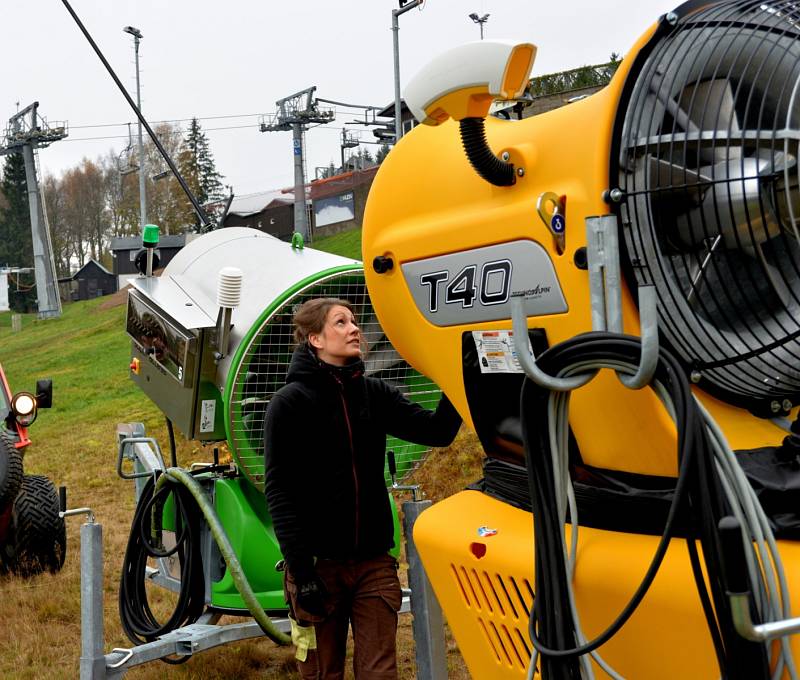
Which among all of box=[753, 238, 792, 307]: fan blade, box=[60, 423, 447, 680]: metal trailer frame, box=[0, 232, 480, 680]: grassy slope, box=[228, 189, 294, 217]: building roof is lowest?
box=[0, 232, 480, 680]: grassy slope

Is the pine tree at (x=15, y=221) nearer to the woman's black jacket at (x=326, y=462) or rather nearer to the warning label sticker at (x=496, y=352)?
the woman's black jacket at (x=326, y=462)

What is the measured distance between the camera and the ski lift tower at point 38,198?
112 ft

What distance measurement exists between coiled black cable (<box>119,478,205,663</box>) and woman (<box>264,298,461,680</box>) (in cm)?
96

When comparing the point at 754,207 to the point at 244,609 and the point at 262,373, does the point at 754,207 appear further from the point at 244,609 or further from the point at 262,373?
the point at 244,609

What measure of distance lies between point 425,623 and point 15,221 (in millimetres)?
52940

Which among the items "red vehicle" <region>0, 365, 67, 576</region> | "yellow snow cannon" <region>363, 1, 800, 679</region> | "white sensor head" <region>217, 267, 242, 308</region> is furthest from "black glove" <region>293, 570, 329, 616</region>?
"red vehicle" <region>0, 365, 67, 576</region>

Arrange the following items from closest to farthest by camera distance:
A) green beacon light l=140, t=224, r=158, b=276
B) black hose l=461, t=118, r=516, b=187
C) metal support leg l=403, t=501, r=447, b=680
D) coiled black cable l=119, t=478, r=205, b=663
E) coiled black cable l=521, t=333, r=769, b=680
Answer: coiled black cable l=521, t=333, r=769, b=680 → black hose l=461, t=118, r=516, b=187 → metal support leg l=403, t=501, r=447, b=680 → coiled black cable l=119, t=478, r=205, b=663 → green beacon light l=140, t=224, r=158, b=276

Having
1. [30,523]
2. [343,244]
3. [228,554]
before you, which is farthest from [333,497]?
[343,244]

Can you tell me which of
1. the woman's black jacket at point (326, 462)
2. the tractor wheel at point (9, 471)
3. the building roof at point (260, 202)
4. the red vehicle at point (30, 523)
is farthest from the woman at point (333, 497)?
the building roof at point (260, 202)

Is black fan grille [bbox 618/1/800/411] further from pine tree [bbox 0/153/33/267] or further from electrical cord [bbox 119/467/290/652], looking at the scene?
pine tree [bbox 0/153/33/267]

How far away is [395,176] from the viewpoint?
7.37 feet

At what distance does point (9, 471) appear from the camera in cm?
496

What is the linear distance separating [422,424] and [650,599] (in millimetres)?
1275

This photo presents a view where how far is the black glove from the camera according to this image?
2633mm
